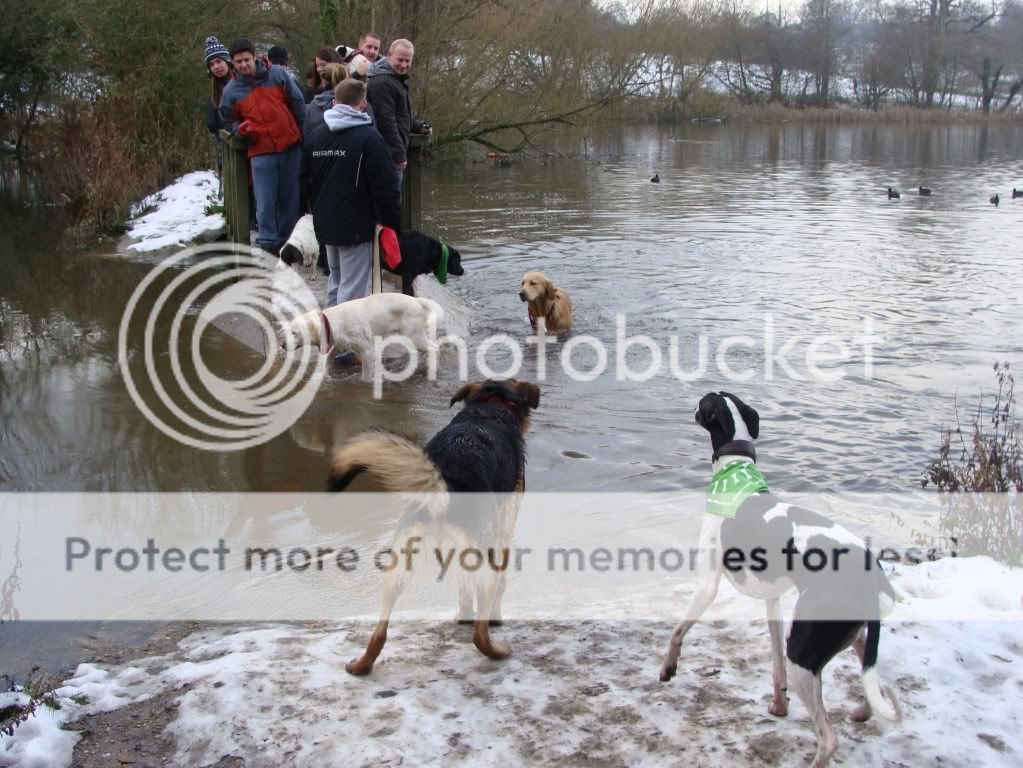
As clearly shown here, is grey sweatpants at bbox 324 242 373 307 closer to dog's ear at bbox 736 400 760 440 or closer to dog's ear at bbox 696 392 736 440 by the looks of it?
dog's ear at bbox 696 392 736 440

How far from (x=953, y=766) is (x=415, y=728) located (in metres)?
1.74

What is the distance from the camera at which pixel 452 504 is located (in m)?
3.74

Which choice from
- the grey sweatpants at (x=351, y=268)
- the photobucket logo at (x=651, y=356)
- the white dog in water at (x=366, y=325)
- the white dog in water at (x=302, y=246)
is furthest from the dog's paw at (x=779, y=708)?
the white dog in water at (x=302, y=246)

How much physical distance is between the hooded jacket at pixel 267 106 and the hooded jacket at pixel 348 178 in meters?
1.76

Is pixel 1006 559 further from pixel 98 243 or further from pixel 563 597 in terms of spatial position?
pixel 98 243

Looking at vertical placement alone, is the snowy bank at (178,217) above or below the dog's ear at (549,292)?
above

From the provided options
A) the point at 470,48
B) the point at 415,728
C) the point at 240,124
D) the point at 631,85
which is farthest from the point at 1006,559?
the point at 631,85

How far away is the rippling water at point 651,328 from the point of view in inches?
250

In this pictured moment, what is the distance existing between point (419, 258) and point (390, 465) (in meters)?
5.51

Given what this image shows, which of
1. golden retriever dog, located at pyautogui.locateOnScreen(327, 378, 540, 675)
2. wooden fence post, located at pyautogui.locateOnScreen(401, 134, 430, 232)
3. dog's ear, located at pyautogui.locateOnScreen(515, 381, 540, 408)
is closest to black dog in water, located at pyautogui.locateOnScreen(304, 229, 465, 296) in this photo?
wooden fence post, located at pyautogui.locateOnScreen(401, 134, 430, 232)

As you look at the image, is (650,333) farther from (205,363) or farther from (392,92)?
(205,363)

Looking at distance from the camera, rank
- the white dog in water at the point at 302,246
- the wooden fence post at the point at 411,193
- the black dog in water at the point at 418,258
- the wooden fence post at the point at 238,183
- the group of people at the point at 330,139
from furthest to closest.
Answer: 1. the wooden fence post at the point at 411,193
2. the wooden fence post at the point at 238,183
3. the white dog in water at the point at 302,246
4. the black dog in water at the point at 418,258
5. the group of people at the point at 330,139

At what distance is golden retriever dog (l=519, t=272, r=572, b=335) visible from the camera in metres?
9.38

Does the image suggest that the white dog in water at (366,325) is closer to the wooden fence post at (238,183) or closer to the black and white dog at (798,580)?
the wooden fence post at (238,183)
